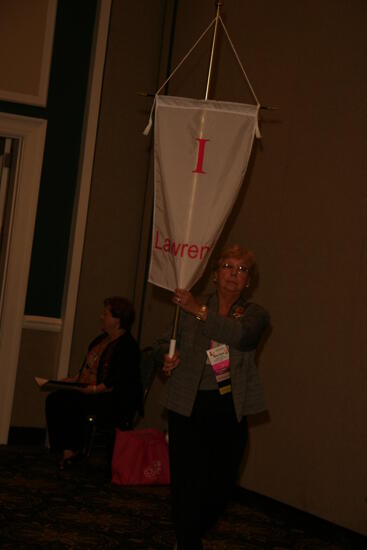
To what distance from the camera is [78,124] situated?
6312mm

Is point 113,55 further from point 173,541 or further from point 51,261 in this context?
point 173,541

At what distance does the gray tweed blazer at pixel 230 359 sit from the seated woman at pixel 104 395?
1904 millimetres

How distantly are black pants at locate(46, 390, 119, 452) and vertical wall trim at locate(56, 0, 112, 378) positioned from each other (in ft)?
2.25

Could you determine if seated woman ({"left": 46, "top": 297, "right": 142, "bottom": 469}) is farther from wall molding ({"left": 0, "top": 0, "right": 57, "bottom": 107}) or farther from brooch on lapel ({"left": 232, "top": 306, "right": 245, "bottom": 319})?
brooch on lapel ({"left": 232, "top": 306, "right": 245, "bottom": 319})

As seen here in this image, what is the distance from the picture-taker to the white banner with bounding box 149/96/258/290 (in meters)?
3.79

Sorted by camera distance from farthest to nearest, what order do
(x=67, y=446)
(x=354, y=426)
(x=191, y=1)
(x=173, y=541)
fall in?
(x=191, y=1)
(x=67, y=446)
(x=354, y=426)
(x=173, y=541)

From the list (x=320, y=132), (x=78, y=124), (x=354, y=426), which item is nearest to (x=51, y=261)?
(x=78, y=124)

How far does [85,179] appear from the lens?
6.22 m

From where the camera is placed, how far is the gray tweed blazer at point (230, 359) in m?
3.45

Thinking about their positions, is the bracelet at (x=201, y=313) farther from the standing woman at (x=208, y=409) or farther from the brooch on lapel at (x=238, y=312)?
the brooch on lapel at (x=238, y=312)

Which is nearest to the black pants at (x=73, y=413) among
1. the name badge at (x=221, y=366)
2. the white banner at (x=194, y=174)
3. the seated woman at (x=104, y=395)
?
the seated woman at (x=104, y=395)

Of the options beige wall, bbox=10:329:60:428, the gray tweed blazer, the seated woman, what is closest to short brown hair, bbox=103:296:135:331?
the seated woman

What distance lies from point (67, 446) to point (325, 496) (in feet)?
6.07

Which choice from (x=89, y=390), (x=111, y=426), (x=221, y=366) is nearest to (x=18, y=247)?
(x=89, y=390)
